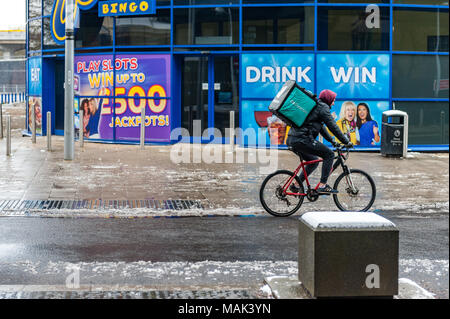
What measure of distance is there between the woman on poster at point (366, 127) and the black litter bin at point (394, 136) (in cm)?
154

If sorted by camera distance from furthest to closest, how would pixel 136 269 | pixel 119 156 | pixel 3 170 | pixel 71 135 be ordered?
1. pixel 119 156
2. pixel 71 135
3. pixel 3 170
4. pixel 136 269

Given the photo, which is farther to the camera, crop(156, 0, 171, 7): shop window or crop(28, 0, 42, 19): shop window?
crop(28, 0, 42, 19): shop window

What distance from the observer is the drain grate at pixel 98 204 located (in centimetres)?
1059

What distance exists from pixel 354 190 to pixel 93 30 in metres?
13.4

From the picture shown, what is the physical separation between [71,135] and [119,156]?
1.58 m

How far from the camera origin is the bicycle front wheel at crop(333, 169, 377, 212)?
34.1ft

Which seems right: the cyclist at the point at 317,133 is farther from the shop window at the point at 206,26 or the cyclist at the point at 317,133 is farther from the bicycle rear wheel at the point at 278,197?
the shop window at the point at 206,26

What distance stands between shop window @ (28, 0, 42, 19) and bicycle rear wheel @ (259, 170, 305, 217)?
53.9ft

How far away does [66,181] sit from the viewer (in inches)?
523

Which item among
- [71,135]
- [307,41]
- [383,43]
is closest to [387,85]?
[383,43]

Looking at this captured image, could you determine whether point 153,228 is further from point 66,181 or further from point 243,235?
point 66,181

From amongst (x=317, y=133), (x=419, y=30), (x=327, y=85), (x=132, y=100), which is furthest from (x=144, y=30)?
(x=317, y=133)

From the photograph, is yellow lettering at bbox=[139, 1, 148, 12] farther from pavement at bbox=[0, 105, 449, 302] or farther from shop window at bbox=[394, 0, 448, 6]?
shop window at bbox=[394, 0, 448, 6]

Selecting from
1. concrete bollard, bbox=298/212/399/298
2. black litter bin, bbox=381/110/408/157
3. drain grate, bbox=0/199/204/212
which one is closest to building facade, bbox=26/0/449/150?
black litter bin, bbox=381/110/408/157
